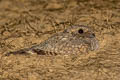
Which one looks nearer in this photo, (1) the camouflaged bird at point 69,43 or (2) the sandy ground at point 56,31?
(2) the sandy ground at point 56,31

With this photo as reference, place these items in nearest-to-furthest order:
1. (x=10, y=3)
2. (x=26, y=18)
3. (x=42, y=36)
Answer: (x=10, y=3), (x=26, y=18), (x=42, y=36)

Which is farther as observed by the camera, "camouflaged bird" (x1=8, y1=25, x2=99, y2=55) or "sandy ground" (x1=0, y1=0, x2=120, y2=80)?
"camouflaged bird" (x1=8, y1=25, x2=99, y2=55)

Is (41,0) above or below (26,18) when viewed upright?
above

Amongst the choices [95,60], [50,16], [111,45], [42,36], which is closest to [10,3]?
[50,16]

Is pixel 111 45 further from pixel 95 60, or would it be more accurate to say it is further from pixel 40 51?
pixel 40 51

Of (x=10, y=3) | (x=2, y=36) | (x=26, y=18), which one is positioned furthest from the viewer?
(x=2, y=36)
